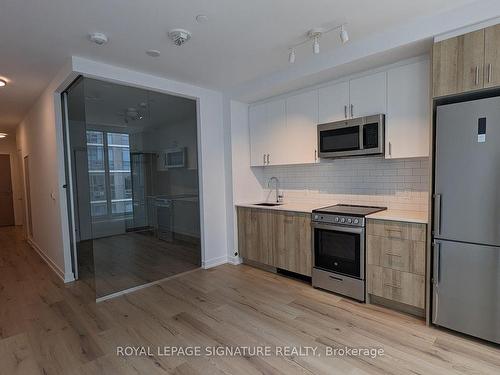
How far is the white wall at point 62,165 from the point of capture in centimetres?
360

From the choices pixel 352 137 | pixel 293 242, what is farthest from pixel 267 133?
pixel 293 242

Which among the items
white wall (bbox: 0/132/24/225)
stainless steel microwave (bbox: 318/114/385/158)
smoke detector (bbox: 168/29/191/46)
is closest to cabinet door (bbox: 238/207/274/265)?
stainless steel microwave (bbox: 318/114/385/158)

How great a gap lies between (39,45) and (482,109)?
3.86 meters

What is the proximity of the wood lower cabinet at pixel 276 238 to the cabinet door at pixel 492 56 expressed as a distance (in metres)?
2.05

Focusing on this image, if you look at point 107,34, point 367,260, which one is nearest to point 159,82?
point 107,34

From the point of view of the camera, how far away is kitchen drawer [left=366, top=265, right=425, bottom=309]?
2.59 meters

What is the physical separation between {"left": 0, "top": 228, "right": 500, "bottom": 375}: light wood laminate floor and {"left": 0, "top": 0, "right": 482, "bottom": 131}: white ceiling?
104 inches

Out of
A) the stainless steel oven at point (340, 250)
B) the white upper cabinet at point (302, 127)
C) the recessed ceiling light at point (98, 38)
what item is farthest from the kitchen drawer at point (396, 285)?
the recessed ceiling light at point (98, 38)

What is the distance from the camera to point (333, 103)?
339 centimetres

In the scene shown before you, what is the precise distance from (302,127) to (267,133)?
0.61m

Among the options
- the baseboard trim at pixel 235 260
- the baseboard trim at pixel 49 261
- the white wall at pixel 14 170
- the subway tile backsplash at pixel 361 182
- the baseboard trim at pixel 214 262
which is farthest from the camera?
the white wall at pixel 14 170

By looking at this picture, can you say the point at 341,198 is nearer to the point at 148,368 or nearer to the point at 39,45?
the point at 148,368

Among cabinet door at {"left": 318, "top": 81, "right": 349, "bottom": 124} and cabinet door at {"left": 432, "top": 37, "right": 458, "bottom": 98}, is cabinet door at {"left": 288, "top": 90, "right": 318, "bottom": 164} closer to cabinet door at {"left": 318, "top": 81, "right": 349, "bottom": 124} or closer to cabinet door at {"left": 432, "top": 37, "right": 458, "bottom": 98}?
cabinet door at {"left": 318, "top": 81, "right": 349, "bottom": 124}

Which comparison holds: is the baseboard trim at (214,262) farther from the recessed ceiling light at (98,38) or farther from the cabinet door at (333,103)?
the recessed ceiling light at (98,38)
